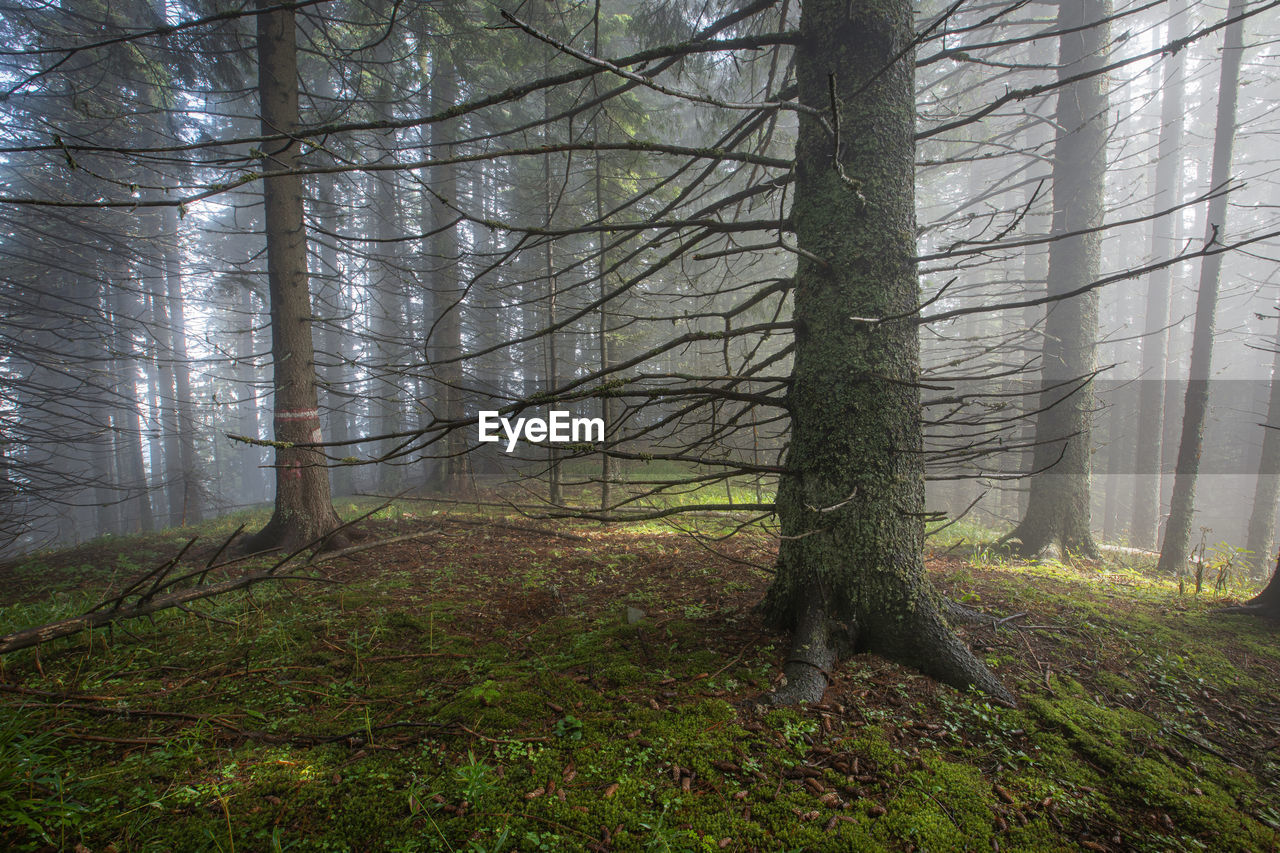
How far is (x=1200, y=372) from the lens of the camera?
7293 millimetres

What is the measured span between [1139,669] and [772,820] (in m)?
2.68

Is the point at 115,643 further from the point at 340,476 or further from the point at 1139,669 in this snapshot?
the point at 340,476

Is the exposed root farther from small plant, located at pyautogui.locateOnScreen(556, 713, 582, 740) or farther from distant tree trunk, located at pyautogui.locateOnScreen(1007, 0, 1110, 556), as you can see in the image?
distant tree trunk, located at pyautogui.locateOnScreen(1007, 0, 1110, 556)

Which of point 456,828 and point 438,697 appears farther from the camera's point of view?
point 438,697

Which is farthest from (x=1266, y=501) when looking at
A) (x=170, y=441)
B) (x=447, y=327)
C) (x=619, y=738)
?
(x=170, y=441)

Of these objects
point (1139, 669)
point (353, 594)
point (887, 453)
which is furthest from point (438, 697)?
point (1139, 669)

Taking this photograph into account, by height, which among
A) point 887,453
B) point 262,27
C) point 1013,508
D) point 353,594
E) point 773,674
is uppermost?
point 262,27

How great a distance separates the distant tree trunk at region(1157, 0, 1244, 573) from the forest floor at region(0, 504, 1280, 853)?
4.99 meters

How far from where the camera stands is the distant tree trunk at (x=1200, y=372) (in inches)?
276

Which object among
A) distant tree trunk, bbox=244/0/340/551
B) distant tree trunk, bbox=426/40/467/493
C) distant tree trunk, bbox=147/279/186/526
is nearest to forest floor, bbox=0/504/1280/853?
distant tree trunk, bbox=244/0/340/551

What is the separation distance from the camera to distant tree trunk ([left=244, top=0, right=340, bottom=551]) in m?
5.98

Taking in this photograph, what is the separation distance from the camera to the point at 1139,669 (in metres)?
2.82

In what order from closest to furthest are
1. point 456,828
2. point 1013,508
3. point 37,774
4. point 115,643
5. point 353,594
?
point 456,828
point 37,774
point 115,643
point 353,594
point 1013,508

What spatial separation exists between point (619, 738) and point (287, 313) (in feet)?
21.5
